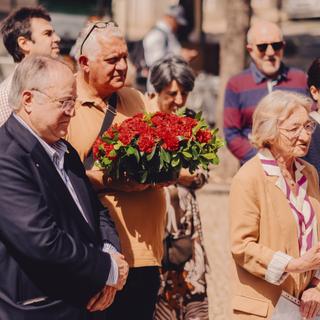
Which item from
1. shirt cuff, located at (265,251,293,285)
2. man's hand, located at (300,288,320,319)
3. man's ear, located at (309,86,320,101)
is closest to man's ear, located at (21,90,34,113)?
shirt cuff, located at (265,251,293,285)

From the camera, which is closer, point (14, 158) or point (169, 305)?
point (14, 158)

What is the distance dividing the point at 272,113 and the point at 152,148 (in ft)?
2.14

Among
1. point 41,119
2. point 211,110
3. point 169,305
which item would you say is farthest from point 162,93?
point 211,110

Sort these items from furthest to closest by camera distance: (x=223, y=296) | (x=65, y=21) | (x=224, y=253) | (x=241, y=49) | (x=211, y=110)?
(x=65, y=21) → (x=211, y=110) → (x=241, y=49) → (x=224, y=253) → (x=223, y=296)

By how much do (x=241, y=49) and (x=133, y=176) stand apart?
32.7 feet

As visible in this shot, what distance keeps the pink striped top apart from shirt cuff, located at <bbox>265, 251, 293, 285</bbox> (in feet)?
0.59

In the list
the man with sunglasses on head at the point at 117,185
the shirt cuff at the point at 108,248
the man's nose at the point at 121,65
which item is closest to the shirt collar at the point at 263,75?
the man with sunglasses on head at the point at 117,185

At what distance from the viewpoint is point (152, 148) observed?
5.02 metres

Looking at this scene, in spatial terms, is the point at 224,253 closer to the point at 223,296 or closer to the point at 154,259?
the point at 223,296

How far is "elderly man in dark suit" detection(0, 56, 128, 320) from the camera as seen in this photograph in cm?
421

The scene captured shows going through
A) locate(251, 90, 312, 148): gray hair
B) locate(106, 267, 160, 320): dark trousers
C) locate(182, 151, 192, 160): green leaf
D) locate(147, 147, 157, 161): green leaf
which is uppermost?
locate(251, 90, 312, 148): gray hair

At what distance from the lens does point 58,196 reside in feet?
14.3

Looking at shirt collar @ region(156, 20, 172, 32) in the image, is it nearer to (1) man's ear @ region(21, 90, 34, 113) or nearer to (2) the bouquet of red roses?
(2) the bouquet of red roses

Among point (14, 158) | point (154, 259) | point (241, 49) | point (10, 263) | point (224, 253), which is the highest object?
point (14, 158)
